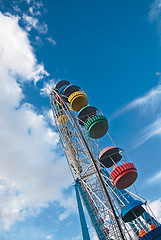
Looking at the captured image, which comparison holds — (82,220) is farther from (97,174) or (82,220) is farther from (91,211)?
(97,174)

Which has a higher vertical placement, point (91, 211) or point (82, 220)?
point (91, 211)

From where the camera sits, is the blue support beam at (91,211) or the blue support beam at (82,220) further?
the blue support beam at (91,211)

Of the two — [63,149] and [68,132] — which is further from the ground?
[68,132]

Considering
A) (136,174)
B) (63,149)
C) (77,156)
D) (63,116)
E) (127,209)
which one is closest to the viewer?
(136,174)

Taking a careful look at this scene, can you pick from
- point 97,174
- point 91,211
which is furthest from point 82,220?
point 97,174

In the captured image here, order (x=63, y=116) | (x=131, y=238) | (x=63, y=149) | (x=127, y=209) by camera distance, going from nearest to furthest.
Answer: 1. (x=127, y=209)
2. (x=131, y=238)
3. (x=63, y=149)
4. (x=63, y=116)

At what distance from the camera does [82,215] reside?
10.7 m

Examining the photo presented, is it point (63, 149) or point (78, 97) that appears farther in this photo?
point (63, 149)

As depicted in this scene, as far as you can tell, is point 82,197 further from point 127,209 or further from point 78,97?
point 78,97

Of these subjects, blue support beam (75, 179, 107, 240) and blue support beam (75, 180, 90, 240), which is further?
blue support beam (75, 179, 107, 240)

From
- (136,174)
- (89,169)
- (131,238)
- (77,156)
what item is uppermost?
(77,156)

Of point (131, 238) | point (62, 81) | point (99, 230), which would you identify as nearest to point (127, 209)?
point (131, 238)

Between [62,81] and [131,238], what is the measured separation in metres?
12.4

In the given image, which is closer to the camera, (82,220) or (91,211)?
(82,220)
